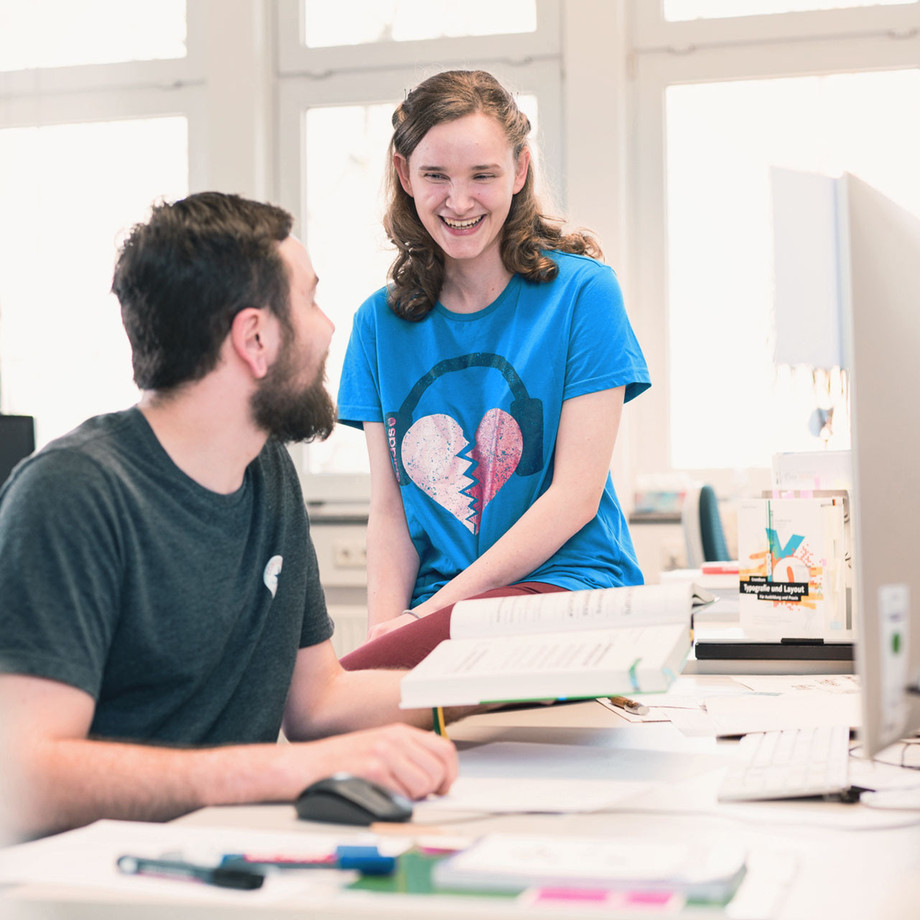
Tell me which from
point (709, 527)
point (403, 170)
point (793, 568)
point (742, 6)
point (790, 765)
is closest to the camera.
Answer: point (790, 765)

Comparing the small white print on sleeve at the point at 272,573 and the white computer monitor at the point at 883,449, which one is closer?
the white computer monitor at the point at 883,449

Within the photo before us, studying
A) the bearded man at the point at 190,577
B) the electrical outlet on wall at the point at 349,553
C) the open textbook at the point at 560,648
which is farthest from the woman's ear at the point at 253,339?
the electrical outlet on wall at the point at 349,553

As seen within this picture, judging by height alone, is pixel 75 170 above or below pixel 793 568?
above

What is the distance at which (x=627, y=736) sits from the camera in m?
1.18

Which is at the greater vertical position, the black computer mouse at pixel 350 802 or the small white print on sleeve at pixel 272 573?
the small white print on sleeve at pixel 272 573

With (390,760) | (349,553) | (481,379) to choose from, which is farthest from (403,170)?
(349,553)

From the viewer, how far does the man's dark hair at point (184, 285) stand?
1164 mm

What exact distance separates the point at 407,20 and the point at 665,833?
3.81m

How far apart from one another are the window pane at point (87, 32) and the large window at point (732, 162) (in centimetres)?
176

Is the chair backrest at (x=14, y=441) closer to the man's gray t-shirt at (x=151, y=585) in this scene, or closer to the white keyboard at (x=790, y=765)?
the man's gray t-shirt at (x=151, y=585)

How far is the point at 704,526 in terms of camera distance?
10.2ft

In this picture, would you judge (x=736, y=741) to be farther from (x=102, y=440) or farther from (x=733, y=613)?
(x=733, y=613)

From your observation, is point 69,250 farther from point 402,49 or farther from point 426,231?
point 426,231

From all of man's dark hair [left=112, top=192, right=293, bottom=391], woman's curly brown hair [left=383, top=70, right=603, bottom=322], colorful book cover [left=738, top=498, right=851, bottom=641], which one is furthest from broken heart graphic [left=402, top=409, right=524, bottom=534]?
man's dark hair [left=112, top=192, right=293, bottom=391]
